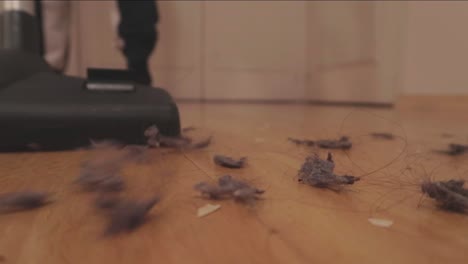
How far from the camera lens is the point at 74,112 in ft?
2.23

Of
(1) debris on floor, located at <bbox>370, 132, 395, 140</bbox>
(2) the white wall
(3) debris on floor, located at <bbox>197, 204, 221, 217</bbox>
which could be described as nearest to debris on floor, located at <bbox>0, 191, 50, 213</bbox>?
(3) debris on floor, located at <bbox>197, 204, 221, 217</bbox>

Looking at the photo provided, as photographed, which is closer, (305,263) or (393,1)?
(305,263)

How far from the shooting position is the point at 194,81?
8.77 ft

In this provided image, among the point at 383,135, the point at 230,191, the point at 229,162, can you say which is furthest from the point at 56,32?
the point at 230,191

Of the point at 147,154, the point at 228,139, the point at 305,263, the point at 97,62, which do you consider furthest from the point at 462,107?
the point at 97,62

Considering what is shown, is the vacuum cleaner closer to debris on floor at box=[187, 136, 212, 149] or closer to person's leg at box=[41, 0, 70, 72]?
debris on floor at box=[187, 136, 212, 149]

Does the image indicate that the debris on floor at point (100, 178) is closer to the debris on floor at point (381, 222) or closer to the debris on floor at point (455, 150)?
the debris on floor at point (381, 222)

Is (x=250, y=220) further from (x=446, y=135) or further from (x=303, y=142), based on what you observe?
(x=446, y=135)

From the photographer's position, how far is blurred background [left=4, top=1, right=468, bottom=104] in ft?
6.44

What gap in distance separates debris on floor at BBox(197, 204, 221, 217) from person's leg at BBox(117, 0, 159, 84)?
1.37 m

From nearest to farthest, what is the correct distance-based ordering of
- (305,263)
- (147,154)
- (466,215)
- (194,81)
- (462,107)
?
(305,263) → (466,215) → (147,154) → (462,107) → (194,81)

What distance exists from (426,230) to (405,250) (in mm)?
48

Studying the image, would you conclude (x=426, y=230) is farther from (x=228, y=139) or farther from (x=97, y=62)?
(x=97, y=62)

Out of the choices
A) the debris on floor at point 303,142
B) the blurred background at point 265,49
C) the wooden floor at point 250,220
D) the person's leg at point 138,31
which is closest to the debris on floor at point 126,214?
the wooden floor at point 250,220
